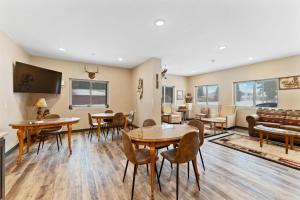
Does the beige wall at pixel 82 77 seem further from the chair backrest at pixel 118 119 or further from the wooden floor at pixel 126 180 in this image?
the wooden floor at pixel 126 180

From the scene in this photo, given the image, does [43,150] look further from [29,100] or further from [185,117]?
[185,117]

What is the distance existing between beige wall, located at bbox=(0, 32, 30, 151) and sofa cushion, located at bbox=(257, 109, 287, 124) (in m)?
6.77

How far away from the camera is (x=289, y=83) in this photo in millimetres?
4555

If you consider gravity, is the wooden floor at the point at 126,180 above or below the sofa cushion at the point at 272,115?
below

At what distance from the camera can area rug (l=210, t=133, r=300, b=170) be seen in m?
2.77

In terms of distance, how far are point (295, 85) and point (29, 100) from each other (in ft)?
27.6

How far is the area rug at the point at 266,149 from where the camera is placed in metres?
2.77

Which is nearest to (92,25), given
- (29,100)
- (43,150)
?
(43,150)

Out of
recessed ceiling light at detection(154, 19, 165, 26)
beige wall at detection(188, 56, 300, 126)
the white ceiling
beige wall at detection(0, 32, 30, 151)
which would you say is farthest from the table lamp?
beige wall at detection(188, 56, 300, 126)

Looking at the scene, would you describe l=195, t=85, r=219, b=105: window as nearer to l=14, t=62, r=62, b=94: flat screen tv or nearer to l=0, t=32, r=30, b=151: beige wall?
l=14, t=62, r=62, b=94: flat screen tv

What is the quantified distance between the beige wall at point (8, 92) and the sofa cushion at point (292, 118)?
694cm

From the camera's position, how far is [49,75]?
4293 millimetres

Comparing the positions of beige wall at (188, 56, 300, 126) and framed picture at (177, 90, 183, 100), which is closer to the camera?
beige wall at (188, 56, 300, 126)

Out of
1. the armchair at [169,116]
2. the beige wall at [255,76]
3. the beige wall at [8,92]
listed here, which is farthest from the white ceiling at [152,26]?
the armchair at [169,116]
